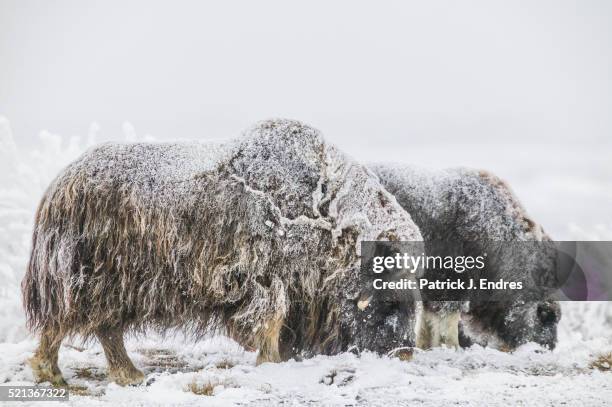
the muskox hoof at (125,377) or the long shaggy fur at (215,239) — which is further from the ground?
the long shaggy fur at (215,239)

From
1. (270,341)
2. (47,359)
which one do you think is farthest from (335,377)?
(47,359)

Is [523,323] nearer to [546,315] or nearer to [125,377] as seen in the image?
[546,315]

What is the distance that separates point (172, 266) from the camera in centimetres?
402

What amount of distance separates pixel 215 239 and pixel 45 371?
4.31ft

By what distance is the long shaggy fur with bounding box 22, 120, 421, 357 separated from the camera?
3.91 meters

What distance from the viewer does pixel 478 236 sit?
5.38 m

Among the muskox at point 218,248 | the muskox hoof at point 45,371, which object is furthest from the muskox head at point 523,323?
the muskox hoof at point 45,371

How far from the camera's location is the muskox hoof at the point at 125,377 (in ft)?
12.9

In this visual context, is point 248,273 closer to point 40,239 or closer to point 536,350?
point 40,239

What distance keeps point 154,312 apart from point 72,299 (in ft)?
1.63

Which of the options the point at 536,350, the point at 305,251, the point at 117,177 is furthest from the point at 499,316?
the point at 117,177

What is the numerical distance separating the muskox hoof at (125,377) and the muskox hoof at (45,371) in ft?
0.94

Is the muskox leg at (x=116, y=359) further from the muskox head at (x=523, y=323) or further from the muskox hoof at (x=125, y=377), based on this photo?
the muskox head at (x=523, y=323)

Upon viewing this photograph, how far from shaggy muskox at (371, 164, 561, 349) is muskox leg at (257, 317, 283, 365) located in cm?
171
